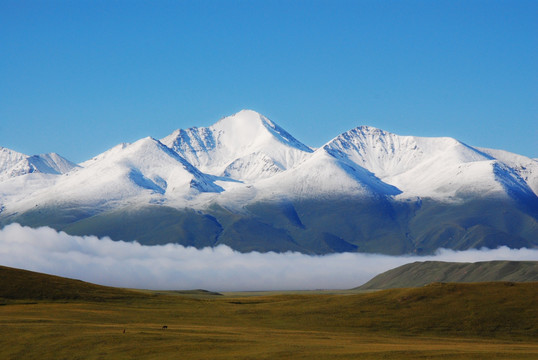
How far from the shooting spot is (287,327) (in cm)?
16712

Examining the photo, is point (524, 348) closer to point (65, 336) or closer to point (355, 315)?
point (355, 315)

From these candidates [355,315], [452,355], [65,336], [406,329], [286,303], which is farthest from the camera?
[286,303]

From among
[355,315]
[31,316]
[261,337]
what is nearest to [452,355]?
[261,337]

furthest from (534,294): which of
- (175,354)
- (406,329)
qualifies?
(175,354)

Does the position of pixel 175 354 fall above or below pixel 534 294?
below

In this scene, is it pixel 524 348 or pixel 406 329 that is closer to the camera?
pixel 524 348

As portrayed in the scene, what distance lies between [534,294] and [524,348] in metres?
63.6

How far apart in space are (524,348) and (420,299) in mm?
60976

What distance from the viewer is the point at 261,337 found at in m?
135

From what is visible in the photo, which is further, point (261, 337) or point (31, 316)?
point (31, 316)

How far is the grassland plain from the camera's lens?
119125 millimetres

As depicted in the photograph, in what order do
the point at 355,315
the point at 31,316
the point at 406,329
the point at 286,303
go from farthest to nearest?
the point at 286,303 → the point at 355,315 → the point at 406,329 → the point at 31,316

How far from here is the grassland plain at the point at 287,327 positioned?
4690 inches

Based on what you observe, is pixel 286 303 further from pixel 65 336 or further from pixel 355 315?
pixel 65 336
